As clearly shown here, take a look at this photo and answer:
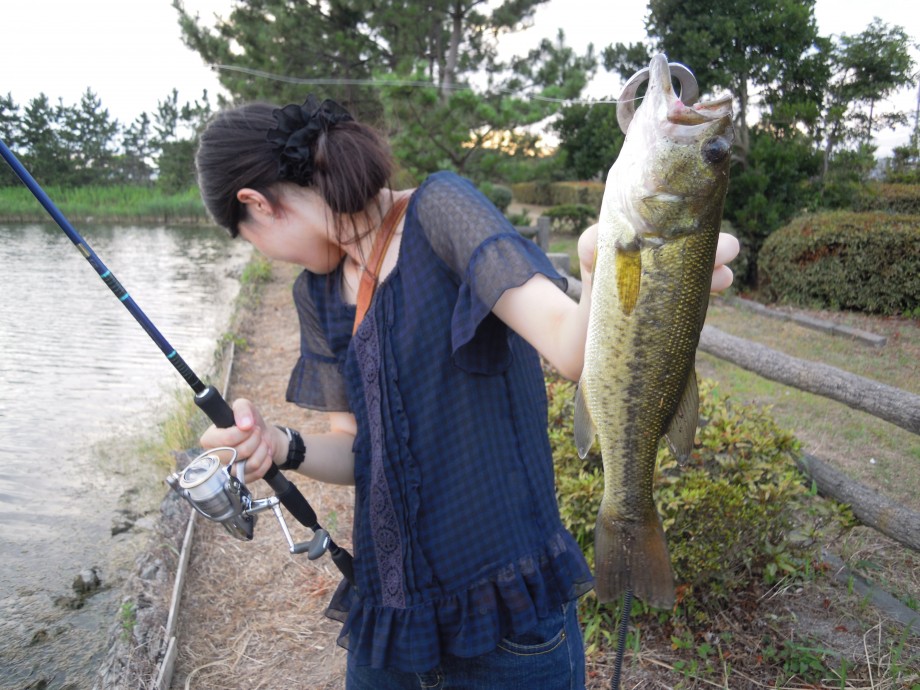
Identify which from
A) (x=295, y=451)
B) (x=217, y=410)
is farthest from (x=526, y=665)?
(x=217, y=410)

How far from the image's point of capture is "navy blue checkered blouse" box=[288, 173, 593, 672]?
1395mm

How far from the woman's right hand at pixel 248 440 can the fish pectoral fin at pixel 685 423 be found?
0.99 metres

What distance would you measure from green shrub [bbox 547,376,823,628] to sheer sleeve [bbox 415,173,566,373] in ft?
5.05

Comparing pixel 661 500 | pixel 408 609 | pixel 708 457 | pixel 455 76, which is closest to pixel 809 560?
pixel 708 457

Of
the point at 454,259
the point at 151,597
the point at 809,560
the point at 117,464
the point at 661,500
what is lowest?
the point at 117,464

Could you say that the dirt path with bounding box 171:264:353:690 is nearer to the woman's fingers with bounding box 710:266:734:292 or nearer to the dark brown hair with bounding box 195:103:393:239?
the dark brown hair with bounding box 195:103:393:239

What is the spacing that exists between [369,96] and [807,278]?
38.7 feet

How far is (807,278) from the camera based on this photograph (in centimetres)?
732

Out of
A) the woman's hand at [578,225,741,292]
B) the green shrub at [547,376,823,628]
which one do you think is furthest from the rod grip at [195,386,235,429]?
the green shrub at [547,376,823,628]

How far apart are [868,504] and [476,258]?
256cm

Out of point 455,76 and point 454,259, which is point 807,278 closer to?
point 454,259

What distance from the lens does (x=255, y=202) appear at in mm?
1580

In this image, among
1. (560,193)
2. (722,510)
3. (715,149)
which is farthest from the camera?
(560,193)

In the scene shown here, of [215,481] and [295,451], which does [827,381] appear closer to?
[295,451]
